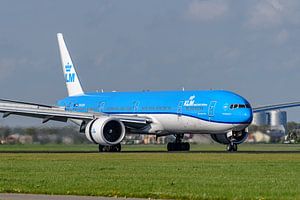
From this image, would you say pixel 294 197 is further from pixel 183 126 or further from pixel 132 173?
pixel 183 126

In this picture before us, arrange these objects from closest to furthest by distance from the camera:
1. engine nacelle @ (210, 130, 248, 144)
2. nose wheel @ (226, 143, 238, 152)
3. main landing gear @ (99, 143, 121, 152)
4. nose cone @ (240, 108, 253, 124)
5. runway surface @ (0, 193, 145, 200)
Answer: runway surface @ (0, 193, 145, 200) < nose cone @ (240, 108, 253, 124) < nose wheel @ (226, 143, 238, 152) < main landing gear @ (99, 143, 121, 152) < engine nacelle @ (210, 130, 248, 144)

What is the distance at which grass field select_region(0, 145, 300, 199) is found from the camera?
29609 millimetres

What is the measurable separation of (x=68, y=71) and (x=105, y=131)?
19896mm

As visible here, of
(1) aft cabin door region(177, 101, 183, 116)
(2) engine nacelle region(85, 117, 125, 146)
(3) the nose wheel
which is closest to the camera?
(2) engine nacelle region(85, 117, 125, 146)

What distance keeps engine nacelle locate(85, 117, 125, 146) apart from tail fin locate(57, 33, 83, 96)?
16094 mm

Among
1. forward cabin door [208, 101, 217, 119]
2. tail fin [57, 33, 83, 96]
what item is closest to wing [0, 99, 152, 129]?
forward cabin door [208, 101, 217, 119]

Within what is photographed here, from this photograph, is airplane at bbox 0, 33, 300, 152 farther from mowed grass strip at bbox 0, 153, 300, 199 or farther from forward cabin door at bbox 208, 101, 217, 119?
mowed grass strip at bbox 0, 153, 300, 199

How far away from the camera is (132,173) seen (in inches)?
1529

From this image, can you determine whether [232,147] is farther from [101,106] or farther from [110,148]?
[101,106]

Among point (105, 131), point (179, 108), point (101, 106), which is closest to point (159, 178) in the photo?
point (105, 131)

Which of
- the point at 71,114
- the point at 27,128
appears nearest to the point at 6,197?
the point at 71,114

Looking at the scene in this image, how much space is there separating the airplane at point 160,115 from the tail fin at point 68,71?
8.48 meters

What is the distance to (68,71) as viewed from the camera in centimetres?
8631

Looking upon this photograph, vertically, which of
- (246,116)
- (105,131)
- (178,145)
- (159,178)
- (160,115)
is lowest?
(159,178)
